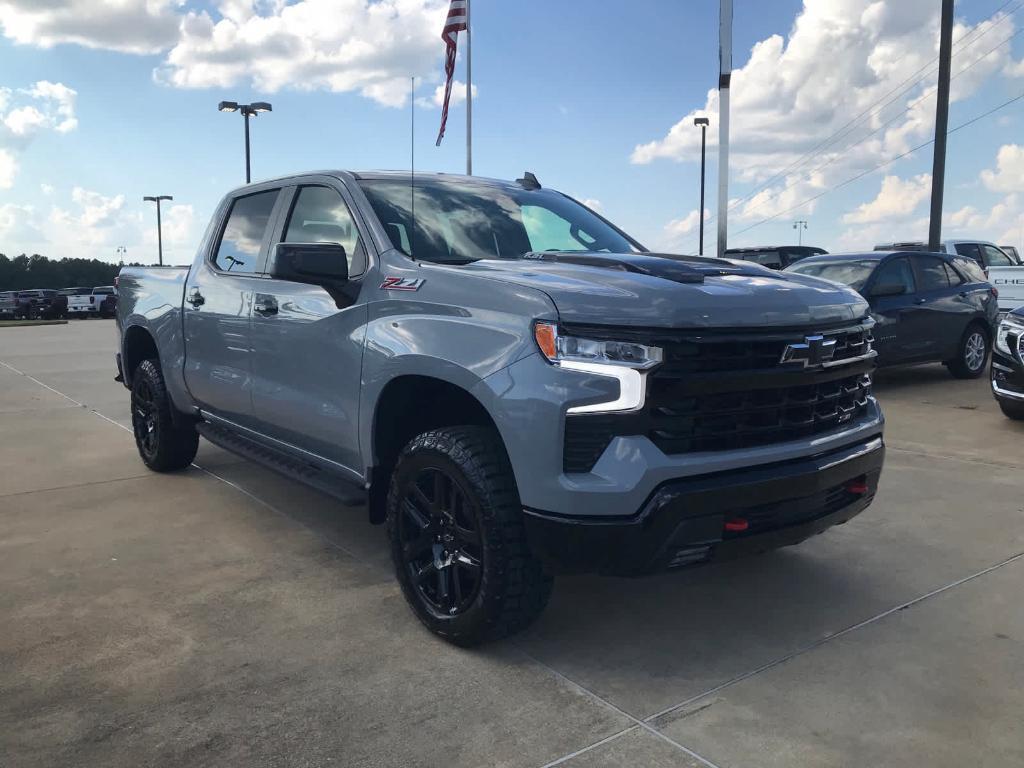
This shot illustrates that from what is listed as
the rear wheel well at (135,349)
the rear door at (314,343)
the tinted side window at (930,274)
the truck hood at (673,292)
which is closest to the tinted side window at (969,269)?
the tinted side window at (930,274)

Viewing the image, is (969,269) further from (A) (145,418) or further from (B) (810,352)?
(A) (145,418)

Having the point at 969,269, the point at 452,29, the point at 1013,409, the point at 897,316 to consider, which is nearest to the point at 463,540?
the point at 1013,409

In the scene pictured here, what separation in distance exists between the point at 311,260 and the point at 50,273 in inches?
4136

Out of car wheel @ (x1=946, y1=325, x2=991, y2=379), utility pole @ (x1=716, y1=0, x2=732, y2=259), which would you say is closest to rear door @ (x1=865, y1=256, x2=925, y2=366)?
car wheel @ (x1=946, y1=325, x2=991, y2=379)

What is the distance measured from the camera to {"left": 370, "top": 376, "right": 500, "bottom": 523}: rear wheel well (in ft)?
11.4

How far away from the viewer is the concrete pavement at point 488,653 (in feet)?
8.64

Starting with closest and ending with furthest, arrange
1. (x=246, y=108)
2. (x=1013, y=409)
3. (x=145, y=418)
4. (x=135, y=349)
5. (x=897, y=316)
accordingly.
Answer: (x=145, y=418), (x=135, y=349), (x=1013, y=409), (x=897, y=316), (x=246, y=108)

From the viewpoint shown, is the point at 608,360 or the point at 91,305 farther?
the point at 91,305

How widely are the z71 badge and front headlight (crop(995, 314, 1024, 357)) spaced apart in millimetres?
6018

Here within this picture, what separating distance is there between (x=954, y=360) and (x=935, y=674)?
346 inches

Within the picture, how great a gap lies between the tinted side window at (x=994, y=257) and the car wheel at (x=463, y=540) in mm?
17447

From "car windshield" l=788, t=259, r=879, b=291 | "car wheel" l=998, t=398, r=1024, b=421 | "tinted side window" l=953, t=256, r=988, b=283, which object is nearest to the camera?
"car wheel" l=998, t=398, r=1024, b=421

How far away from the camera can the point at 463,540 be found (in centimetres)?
318

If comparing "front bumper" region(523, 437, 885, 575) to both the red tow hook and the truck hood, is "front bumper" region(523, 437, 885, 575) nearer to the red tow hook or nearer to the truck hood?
the red tow hook
